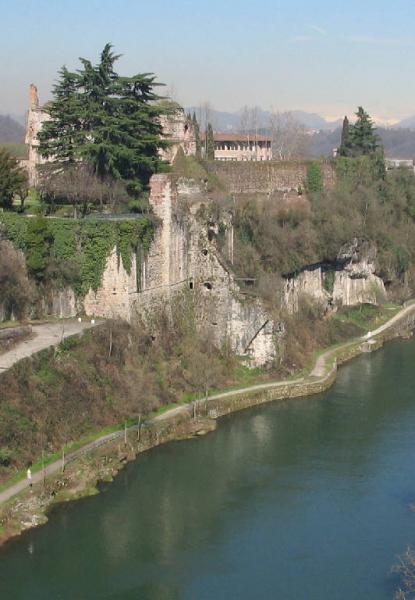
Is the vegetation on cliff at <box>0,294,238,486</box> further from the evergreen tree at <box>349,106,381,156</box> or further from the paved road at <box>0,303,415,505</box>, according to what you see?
the evergreen tree at <box>349,106,381,156</box>

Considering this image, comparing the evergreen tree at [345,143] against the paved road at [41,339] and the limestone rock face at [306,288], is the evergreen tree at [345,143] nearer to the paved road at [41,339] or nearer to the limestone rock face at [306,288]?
the limestone rock face at [306,288]

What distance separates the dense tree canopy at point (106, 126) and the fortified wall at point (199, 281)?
2055 mm

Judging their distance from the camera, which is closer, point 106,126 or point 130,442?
point 130,442

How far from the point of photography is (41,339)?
74.2 feet

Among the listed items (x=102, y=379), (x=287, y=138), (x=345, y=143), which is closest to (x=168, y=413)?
(x=102, y=379)

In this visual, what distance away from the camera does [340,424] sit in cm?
2458

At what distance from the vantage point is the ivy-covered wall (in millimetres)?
24891

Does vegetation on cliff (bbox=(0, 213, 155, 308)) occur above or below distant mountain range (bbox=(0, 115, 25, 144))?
below

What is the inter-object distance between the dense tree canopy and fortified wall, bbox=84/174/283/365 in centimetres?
205

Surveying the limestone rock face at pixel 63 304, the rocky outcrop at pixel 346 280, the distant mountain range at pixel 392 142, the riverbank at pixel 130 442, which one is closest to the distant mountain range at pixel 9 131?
the distant mountain range at pixel 392 142

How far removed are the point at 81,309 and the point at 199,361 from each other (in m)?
3.68

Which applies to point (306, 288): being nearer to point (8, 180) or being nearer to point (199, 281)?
point (199, 281)

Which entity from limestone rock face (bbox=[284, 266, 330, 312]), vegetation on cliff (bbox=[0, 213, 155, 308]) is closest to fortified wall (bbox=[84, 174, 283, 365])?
vegetation on cliff (bbox=[0, 213, 155, 308])

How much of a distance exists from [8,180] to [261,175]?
49.2 ft
